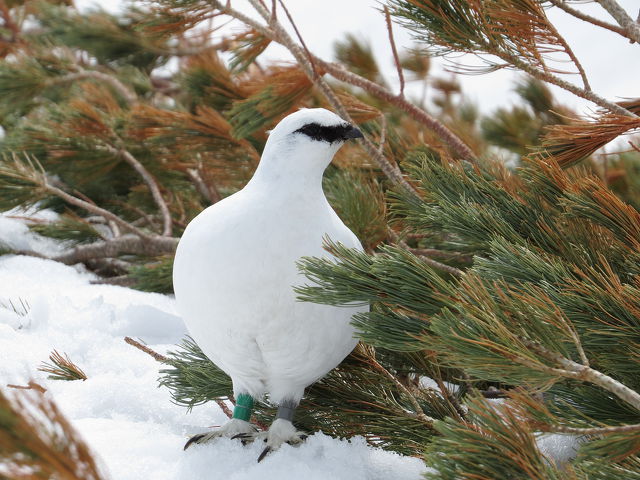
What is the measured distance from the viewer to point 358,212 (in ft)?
3.95

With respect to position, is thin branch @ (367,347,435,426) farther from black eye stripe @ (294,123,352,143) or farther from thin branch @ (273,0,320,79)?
thin branch @ (273,0,320,79)

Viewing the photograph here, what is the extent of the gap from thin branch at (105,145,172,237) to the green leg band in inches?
45.4

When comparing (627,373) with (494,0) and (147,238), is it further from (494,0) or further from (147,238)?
(147,238)

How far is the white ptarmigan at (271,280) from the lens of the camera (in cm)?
82

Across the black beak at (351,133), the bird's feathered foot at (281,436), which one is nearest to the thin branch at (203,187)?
the black beak at (351,133)

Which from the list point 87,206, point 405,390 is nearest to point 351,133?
point 405,390

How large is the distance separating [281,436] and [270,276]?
22 cm

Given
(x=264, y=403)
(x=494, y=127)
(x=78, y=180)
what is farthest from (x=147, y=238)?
(x=494, y=127)

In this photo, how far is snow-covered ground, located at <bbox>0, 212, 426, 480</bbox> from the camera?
2.71ft

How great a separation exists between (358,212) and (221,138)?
75 centimetres

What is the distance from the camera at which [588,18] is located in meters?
0.99

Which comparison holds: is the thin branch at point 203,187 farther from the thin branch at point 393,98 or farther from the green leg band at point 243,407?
the green leg band at point 243,407

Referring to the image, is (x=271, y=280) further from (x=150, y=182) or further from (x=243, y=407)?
(x=150, y=182)

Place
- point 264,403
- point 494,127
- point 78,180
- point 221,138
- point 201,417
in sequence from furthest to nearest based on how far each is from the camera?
1. point 494,127
2. point 78,180
3. point 221,138
4. point 201,417
5. point 264,403
